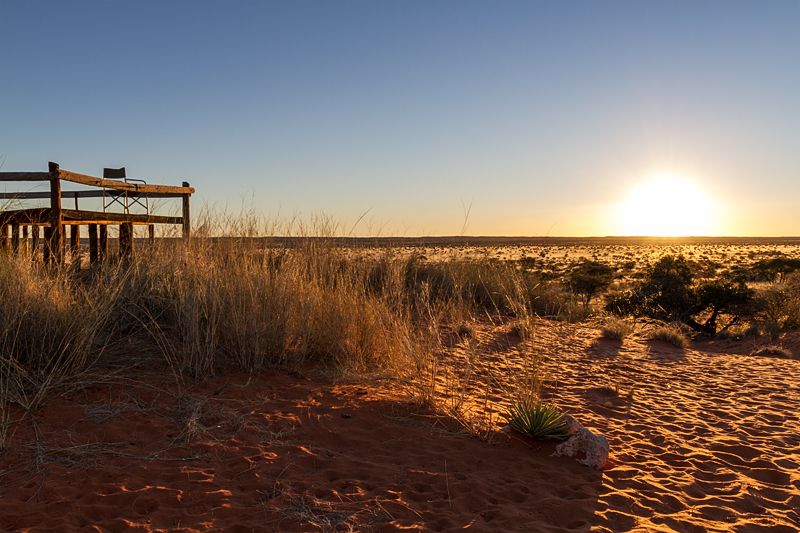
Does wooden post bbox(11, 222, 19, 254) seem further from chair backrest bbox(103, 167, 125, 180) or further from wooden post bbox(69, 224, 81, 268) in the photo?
chair backrest bbox(103, 167, 125, 180)

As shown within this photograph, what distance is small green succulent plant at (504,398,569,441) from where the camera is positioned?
4.08 m

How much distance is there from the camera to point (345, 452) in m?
3.79

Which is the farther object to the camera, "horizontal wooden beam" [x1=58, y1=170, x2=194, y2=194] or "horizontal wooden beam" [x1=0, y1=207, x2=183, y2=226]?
"horizontal wooden beam" [x1=0, y1=207, x2=183, y2=226]

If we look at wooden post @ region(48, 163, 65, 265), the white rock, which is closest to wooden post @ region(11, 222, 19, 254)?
wooden post @ region(48, 163, 65, 265)

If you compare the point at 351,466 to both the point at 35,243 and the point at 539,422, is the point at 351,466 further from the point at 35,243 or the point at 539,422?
the point at 35,243

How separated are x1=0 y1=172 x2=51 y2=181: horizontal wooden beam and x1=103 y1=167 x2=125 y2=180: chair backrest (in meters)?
2.47

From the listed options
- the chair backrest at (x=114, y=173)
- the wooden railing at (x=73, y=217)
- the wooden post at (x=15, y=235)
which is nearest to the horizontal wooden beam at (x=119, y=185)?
the wooden railing at (x=73, y=217)

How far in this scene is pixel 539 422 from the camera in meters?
4.10

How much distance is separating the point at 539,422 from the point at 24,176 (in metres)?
7.47

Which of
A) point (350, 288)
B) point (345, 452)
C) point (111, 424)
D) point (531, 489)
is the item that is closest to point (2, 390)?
point (111, 424)

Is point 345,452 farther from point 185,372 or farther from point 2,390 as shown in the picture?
point 2,390

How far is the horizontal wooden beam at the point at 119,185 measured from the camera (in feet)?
23.0

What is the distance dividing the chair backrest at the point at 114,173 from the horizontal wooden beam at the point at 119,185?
48cm

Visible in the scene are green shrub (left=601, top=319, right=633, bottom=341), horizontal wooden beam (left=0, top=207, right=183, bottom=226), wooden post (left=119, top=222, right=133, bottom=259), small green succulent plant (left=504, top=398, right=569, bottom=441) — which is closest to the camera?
small green succulent plant (left=504, top=398, right=569, bottom=441)
